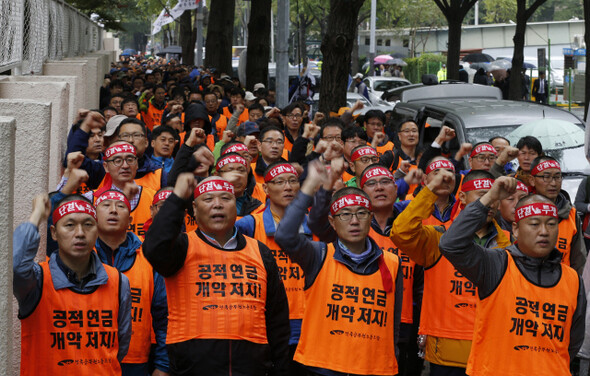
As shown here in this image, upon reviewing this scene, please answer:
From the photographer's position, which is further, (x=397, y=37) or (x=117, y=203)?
(x=397, y=37)

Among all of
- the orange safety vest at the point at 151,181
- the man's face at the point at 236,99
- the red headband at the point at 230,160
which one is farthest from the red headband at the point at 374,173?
the man's face at the point at 236,99

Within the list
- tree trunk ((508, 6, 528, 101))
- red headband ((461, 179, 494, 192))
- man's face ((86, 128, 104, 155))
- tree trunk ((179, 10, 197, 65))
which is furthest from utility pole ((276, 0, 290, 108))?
tree trunk ((179, 10, 197, 65))

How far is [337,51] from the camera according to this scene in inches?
573

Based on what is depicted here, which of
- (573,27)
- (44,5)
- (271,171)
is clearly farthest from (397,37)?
(271,171)

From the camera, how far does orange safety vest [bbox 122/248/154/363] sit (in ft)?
18.4

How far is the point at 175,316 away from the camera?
5.19m

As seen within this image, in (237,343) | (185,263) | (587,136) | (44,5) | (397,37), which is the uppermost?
(397,37)

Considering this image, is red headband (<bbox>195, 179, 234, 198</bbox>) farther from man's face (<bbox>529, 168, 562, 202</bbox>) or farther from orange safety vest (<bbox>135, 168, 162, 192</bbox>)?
man's face (<bbox>529, 168, 562, 202</bbox>)

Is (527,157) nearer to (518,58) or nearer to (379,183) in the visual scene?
(379,183)

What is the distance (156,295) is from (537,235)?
7.21 ft

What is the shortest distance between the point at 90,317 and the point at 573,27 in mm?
68802

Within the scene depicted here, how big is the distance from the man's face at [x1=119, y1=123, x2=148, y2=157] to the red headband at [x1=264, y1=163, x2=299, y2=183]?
6.68 feet

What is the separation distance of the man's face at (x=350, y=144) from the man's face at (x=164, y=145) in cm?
175

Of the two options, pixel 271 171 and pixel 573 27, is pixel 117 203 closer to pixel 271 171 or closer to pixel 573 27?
pixel 271 171
